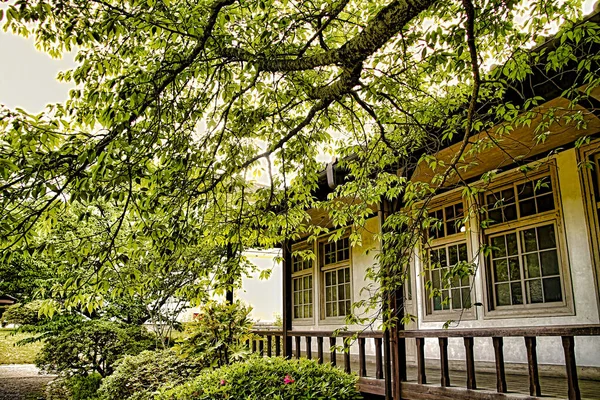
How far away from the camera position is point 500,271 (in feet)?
19.9

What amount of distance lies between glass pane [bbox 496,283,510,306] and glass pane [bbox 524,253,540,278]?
0.38 meters

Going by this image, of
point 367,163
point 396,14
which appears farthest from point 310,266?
point 396,14

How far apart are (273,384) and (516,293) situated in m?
3.19

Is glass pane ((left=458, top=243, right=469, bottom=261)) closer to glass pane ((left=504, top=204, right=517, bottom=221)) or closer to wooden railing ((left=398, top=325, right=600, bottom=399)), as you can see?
glass pane ((left=504, top=204, right=517, bottom=221))

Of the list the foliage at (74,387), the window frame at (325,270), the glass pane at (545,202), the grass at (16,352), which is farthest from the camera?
the grass at (16,352)

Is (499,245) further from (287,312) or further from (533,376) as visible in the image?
(287,312)

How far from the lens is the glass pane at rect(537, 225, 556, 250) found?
18.2ft

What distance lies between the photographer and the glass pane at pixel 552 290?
17.6 feet

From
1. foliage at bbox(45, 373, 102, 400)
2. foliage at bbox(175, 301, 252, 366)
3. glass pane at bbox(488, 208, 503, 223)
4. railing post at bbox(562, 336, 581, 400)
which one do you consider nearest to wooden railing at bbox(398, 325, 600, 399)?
railing post at bbox(562, 336, 581, 400)

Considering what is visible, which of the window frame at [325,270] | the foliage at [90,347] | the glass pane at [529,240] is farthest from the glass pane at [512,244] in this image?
the foliage at [90,347]

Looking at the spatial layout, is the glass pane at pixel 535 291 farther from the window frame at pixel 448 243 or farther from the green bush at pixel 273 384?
the green bush at pixel 273 384

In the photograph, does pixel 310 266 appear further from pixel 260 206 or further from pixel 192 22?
pixel 192 22

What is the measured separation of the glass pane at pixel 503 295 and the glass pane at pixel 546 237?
28.0 inches

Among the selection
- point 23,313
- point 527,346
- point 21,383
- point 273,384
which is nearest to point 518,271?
point 527,346
